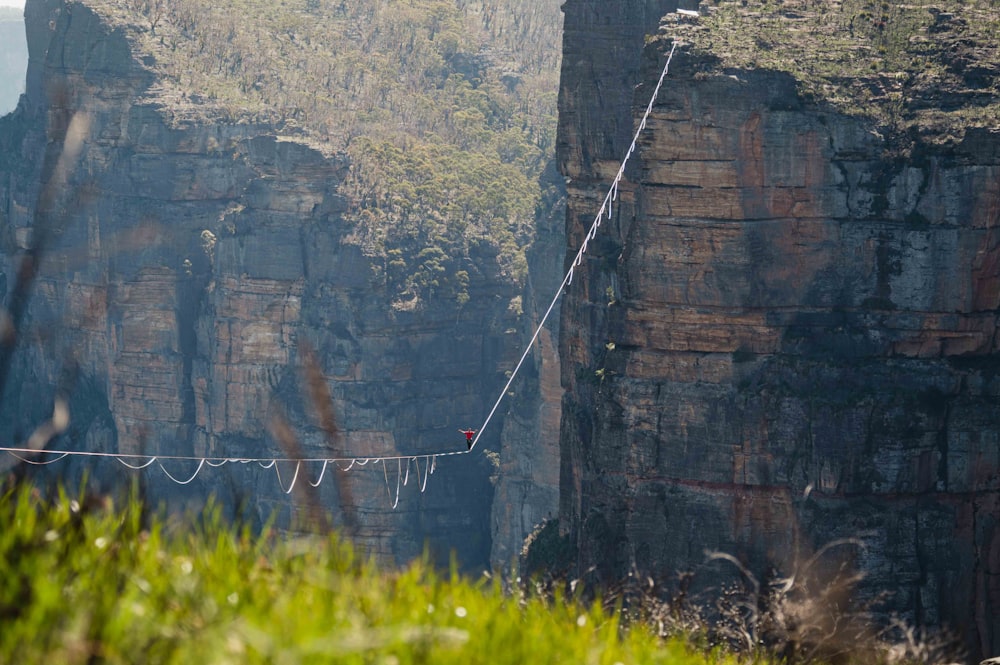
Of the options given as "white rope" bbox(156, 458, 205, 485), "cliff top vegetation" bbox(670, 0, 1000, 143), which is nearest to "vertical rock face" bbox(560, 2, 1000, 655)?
"cliff top vegetation" bbox(670, 0, 1000, 143)

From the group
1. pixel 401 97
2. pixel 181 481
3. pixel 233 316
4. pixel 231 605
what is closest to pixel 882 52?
pixel 231 605

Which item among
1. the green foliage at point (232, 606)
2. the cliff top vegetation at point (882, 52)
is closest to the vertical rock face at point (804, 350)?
the cliff top vegetation at point (882, 52)

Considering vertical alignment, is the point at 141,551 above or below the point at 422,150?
below

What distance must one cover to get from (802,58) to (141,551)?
92.0 ft

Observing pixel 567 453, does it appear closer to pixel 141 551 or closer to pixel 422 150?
pixel 141 551

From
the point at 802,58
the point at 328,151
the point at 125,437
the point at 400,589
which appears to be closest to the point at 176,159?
the point at 328,151

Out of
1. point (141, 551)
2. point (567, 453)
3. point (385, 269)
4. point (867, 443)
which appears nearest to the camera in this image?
point (141, 551)

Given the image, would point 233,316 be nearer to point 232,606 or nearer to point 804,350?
point 804,350

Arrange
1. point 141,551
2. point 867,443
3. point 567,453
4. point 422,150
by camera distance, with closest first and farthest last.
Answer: point 141,551 → point 867,443 → point 567,453 → point 422,150

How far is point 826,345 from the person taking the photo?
36125mm

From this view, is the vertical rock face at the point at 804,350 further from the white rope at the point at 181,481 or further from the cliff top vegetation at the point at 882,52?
the white rope at the point at 181,481

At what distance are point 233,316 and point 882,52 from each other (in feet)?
140

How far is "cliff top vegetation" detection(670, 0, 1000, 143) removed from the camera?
117 ft

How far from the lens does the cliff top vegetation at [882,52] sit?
3553 cm
